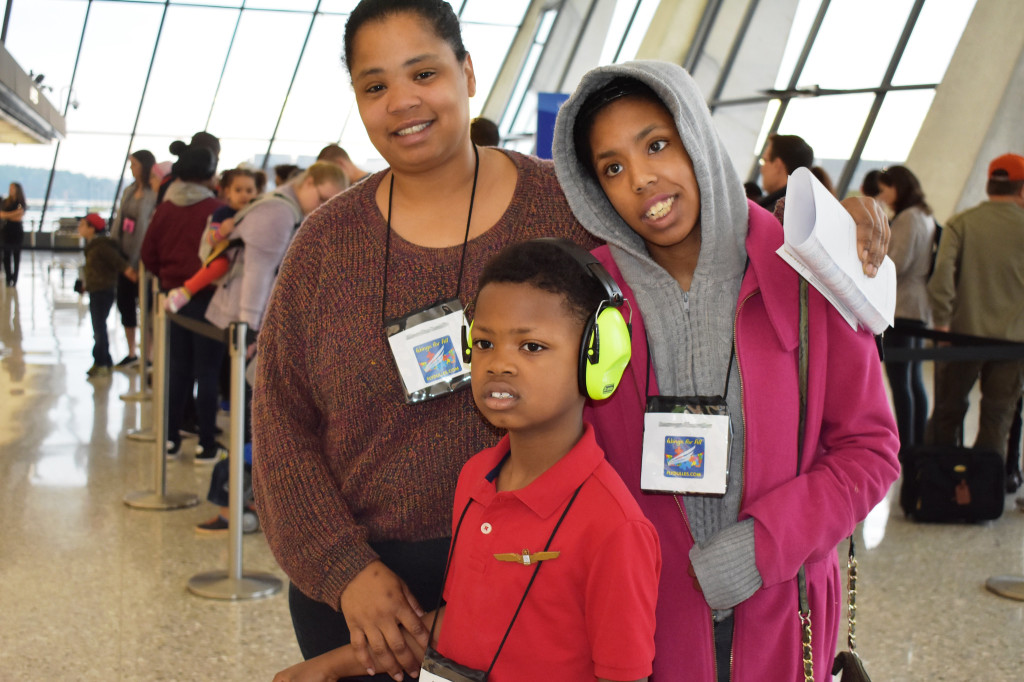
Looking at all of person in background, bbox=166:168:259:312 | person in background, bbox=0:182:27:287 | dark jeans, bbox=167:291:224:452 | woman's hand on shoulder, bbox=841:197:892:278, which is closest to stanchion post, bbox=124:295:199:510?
person in background, bbox=166:168:259:312

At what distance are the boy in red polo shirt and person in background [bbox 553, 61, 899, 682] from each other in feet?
0.51

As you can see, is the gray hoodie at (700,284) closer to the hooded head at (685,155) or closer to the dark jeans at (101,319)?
the hooded head at (685,155)

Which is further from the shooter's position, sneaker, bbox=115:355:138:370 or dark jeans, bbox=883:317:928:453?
sneaker, bbox=115:355:138:370

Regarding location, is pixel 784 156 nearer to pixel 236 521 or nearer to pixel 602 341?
pixel 236 521

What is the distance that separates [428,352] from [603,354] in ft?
1.08

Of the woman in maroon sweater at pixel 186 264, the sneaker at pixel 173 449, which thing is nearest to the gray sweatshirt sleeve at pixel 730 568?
the woman in maroon sweater at pixel 186 264

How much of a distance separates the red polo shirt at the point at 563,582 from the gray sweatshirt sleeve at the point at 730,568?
0.12m

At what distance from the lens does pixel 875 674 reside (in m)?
3.18

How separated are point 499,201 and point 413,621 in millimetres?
A: 727

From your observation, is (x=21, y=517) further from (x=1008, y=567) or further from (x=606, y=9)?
(x=606, y=9)

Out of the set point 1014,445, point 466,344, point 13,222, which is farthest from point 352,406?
point 13,222

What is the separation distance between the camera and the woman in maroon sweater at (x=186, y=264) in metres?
5.78

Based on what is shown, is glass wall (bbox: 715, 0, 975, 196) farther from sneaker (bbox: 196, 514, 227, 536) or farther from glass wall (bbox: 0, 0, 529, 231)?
sneaker (bbox: 196, 514, 227, 536)

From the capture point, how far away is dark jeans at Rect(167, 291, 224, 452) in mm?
5684
